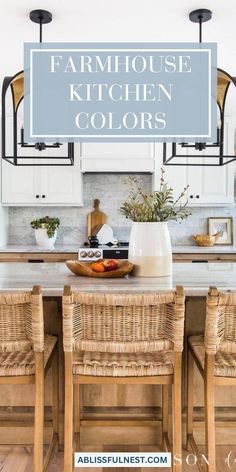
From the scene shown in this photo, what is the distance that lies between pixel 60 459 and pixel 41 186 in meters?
2.94

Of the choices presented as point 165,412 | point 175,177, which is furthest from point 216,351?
point 175,177

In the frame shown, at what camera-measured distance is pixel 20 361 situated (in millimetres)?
1883

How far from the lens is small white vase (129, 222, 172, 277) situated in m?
2.34

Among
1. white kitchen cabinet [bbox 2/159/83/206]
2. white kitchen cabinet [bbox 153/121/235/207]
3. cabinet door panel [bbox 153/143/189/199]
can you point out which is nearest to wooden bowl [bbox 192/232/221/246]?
white kitchen cabinet [bbox 153/121/235/207]

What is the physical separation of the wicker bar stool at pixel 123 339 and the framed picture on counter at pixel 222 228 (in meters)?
3.16

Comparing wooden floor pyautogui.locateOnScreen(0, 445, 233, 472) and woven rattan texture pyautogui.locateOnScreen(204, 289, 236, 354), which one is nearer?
woven rattan texture pyautogui.locateOnScreen(204, 289, 236, 354)

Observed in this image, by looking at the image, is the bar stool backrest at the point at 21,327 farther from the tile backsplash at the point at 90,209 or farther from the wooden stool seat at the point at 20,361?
the tile backsplash at the point at 90,209

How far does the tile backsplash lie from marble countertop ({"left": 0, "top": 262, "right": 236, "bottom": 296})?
2.20m

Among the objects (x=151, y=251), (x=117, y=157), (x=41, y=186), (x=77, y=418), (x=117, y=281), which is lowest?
(x=77, y=418)

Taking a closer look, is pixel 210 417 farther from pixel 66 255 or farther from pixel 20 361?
pixel 66 255

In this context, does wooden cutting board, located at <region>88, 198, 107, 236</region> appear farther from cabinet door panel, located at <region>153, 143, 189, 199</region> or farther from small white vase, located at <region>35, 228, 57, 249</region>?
cabinet door panel, located at <region>153, 143, 189, 199</region>

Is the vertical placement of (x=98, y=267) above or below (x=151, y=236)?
below

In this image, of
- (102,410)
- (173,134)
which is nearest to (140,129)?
(173,134)

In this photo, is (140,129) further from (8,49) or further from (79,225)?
(79,225)
